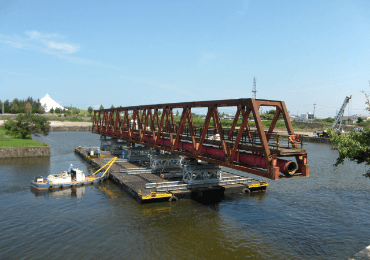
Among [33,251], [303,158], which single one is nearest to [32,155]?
[33,251]

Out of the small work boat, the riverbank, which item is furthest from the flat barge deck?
the riverbank

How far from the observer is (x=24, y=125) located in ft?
252

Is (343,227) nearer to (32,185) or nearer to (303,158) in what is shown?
(303,158)

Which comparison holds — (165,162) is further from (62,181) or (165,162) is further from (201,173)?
(62,181)

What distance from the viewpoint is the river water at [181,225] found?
21266 millimetres

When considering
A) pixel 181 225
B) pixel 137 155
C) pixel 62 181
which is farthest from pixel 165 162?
pixel 181 225

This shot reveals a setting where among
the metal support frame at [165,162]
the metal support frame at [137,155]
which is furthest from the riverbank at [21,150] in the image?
the metal support frame at [165,162]

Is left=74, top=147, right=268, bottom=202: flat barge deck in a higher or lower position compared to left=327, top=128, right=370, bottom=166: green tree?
lower

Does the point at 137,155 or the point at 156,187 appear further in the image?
the point at 137,155

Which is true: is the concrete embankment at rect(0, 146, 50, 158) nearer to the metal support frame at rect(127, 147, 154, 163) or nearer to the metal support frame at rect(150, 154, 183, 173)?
the metal support frame at rect(127, 147, 154, 163)

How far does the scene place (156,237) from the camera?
2348 cm

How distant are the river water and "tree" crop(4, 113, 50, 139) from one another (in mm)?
42888

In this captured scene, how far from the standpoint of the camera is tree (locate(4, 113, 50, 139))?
7614 centimetres

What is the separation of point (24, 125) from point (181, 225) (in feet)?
224
